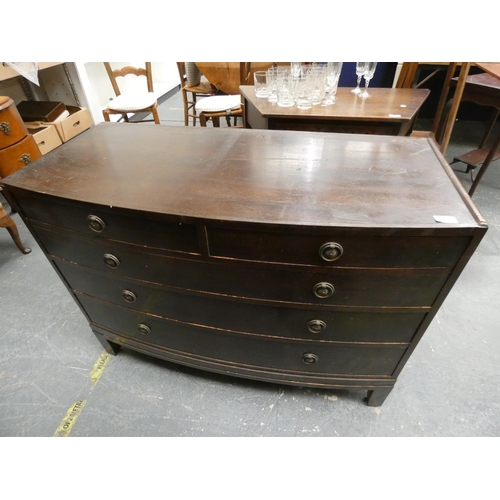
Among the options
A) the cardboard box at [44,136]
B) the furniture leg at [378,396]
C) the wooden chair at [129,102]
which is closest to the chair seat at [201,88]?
the wooden chair at [129,102]

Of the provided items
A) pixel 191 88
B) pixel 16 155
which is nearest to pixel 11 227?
pixel 16 155

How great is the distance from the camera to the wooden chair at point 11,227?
1894mm

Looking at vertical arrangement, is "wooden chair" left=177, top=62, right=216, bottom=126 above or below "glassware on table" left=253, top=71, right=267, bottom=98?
below

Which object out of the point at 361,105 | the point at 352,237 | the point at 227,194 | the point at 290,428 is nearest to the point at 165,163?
the point at 227,194

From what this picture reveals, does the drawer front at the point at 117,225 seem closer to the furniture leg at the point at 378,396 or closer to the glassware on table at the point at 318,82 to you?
the furniture leg at the point at 378,396

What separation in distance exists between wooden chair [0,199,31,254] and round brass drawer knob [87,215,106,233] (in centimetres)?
145

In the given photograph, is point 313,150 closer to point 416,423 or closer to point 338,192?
point 338,192

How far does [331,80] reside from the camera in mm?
1869

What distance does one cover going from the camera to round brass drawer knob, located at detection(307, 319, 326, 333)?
3.07ft

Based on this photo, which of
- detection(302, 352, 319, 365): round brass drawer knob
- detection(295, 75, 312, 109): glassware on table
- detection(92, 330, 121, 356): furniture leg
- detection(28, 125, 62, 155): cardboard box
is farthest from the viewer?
detection(28, 125, 62, 155): cardboard box

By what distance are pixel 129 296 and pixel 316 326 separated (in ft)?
2.14

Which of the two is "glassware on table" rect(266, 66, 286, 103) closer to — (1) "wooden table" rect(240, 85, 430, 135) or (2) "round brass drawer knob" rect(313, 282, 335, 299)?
(1) "wooden table" rect(240, 85, 430, 135)

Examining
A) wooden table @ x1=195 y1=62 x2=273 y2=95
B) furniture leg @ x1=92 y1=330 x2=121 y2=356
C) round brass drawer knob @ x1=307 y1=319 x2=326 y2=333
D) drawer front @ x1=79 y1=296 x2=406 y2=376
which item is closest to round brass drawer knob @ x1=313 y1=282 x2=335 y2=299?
round brass drawer knob @ x1=307 y1=319 x2=326 y2=333

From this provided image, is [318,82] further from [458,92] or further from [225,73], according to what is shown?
Result: [225,73]
